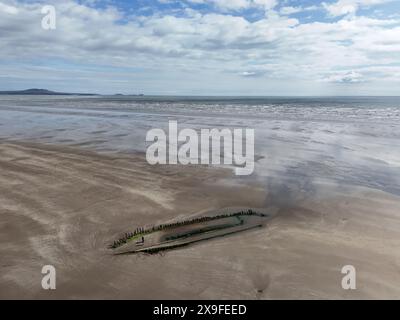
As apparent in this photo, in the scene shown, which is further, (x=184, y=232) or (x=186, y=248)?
(x=184, y=232)

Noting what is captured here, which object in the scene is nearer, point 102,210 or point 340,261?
point 340,261

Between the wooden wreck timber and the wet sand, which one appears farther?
the wooden wreck timber

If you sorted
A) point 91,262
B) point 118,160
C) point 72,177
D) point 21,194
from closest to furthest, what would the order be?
point 91,262 < point 21,194 < point 72,177 < point 118,160

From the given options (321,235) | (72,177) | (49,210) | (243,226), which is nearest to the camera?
(321,235)

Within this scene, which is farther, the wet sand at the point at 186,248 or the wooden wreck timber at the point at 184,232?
the wooden wreck timber at the point at 184,232

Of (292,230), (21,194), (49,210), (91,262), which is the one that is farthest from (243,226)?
(21,194)
